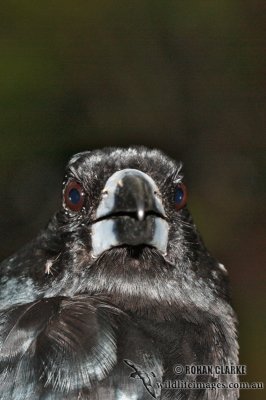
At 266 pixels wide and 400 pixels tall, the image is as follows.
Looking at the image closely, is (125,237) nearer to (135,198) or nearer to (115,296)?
(135,198)

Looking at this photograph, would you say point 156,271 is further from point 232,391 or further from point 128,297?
point 232,391

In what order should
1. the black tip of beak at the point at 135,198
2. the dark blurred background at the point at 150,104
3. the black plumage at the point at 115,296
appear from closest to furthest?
1. the black plumage at the point at 115,296
2. the black tip of beak at the point at 135,198
3. the dark blurred background at the point at 150,104

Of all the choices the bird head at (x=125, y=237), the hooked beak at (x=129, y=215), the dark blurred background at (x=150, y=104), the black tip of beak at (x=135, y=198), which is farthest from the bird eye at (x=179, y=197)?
the dark blurred background at (x=150, y=104)

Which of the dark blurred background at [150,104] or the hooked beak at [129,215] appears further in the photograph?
the dark blurred background at [150,104]

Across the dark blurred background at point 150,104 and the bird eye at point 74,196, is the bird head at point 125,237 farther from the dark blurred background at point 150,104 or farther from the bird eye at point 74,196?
the dark blurred background at point 150,104

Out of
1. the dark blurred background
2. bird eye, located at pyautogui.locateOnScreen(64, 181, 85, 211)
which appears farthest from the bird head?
the dark blurred background

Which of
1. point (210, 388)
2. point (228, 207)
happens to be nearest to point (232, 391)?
point (210, 388)

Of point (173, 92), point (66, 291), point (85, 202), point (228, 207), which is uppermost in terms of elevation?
point (173, 92)
